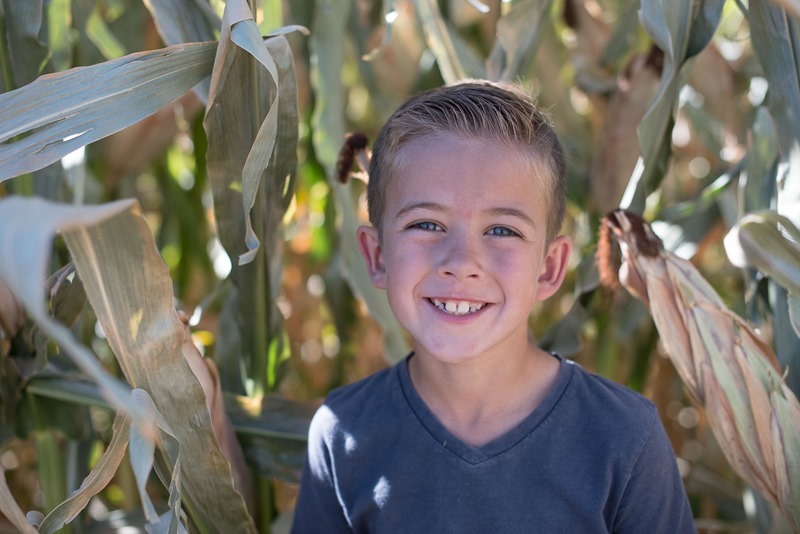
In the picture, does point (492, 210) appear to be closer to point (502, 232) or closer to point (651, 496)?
point (502, 232)

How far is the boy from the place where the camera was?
941mm

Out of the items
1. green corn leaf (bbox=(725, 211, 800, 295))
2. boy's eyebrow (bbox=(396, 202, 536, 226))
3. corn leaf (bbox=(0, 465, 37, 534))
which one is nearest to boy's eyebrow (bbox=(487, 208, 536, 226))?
boy's eyebrow (bbox=(396, 202, 536, 226))

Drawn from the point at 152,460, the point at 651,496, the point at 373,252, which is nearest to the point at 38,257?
the point at 152,460

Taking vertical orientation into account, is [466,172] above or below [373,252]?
above

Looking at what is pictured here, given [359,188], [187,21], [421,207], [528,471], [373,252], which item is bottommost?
[359,188]

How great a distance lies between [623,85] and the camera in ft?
4.64

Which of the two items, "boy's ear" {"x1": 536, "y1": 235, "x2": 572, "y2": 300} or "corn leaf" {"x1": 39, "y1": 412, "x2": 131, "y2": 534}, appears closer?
"corn leaf" {"x1": 39, "y1": 412, "x2": 131, "y2": 534}

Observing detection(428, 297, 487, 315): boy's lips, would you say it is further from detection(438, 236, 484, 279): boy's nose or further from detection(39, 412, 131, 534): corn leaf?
detection(39, 412, 131, 534): corn leaf

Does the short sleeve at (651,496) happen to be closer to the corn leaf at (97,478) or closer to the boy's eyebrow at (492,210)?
the boy's eyebrow at (492,210)

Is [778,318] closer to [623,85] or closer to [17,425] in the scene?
[623,85]

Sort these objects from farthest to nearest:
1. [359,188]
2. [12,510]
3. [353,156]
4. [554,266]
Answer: [359,188]
[353,156]
[554,266]
[12,510]

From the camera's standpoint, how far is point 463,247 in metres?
0.93

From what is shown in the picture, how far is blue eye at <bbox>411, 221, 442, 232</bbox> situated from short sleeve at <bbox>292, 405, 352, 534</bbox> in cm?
26

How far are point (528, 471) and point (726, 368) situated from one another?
0.25 m
